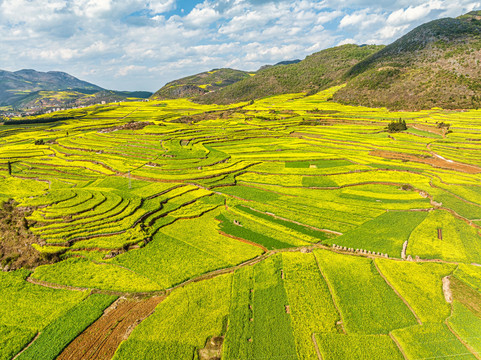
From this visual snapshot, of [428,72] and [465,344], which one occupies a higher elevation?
[428,72]

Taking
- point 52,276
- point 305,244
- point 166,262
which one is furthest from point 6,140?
point 305,244

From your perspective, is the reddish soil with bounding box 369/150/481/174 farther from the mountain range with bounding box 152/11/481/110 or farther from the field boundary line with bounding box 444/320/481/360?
the mountain range with bounding box 152/11/481/110

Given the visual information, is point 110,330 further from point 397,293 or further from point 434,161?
point 434,161

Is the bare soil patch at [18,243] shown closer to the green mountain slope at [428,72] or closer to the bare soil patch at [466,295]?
the bare soil patch at [466,295]

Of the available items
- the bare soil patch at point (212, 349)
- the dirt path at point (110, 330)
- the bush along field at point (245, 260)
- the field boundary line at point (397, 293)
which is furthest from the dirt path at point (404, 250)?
the dirt path at point (110, 330)

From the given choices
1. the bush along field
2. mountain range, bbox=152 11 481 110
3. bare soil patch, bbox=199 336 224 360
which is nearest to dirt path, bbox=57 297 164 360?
the bush along field

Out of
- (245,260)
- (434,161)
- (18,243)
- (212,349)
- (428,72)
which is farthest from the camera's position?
(428,72)

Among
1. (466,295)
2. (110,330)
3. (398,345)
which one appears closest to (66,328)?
(110,330)
